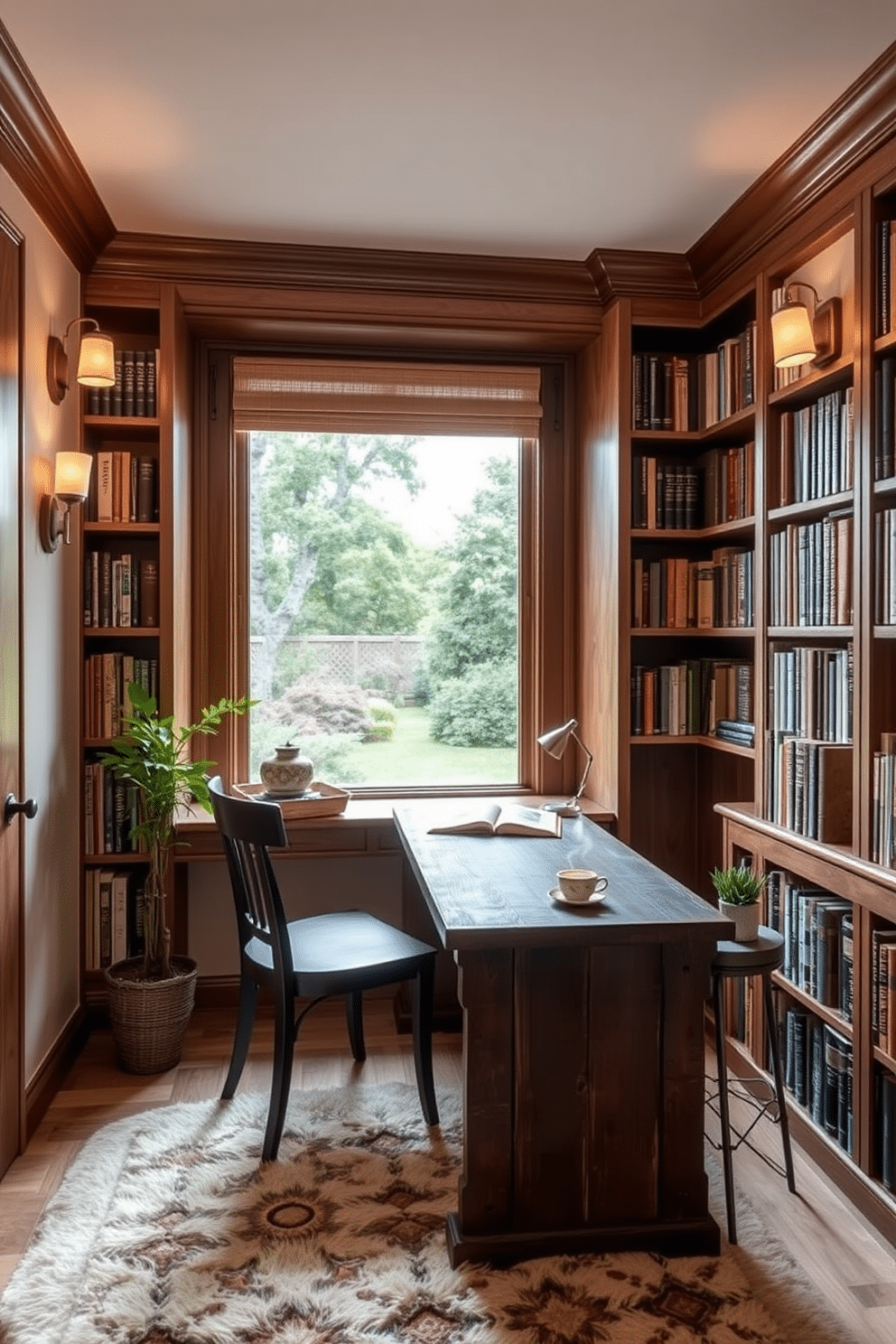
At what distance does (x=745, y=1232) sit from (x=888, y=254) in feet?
7.37

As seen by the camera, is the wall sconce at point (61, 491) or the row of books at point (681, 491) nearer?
the wall sconce at point (61, 491)

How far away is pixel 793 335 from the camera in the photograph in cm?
251

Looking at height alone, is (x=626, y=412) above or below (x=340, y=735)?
above

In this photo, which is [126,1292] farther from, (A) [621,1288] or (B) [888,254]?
(B) [888,254]

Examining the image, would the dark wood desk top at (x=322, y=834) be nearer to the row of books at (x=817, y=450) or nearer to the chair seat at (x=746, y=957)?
the chair seat at (x=746, y=957)

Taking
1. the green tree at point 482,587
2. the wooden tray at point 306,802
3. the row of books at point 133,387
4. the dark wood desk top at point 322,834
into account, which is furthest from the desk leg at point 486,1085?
the row of books at point 133,387

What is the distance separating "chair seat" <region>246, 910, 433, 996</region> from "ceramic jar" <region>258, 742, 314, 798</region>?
60 centimetres

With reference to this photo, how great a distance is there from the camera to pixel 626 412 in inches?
131

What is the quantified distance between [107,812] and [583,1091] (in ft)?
6.12

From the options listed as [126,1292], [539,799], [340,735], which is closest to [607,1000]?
[126,1292]

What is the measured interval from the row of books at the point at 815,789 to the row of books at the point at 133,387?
2306 mm


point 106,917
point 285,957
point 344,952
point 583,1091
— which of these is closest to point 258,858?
point 285,957

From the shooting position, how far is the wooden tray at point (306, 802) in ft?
10.8

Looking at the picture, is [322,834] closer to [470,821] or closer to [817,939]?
[470,821]
